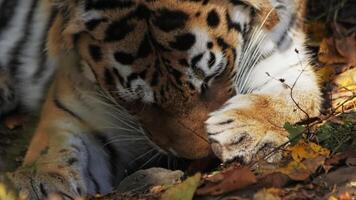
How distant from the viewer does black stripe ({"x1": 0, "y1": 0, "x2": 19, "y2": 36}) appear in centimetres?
374

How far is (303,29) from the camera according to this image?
3.43 metres

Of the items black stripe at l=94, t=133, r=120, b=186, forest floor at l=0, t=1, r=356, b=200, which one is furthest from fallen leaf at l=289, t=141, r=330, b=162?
black stripe at l=94, t=133, r=120, b=186

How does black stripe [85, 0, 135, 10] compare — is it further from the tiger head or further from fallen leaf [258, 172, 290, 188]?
fallen leaf [258, 172, 290, 188]

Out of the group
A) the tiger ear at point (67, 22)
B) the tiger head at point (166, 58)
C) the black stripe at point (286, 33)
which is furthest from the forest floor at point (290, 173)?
the tiger ear at point (67, 22)

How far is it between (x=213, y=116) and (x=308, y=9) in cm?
166

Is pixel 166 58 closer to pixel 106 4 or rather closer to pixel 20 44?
pixel 106 4

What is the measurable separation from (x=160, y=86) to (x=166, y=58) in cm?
9

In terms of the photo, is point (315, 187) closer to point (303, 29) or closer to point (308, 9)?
point (303, 29)

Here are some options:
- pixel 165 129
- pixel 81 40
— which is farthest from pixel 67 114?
pixel 165 129

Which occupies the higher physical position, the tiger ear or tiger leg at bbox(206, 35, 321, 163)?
the tiger ear

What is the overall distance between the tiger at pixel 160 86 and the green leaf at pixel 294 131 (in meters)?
0.03

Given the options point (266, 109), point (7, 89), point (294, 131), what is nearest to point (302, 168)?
point (294, 131)

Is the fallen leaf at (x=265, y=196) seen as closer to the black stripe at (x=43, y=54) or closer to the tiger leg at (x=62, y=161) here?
the tiger leg at (x=62, y=161)

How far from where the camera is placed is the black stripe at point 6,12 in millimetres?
3736
